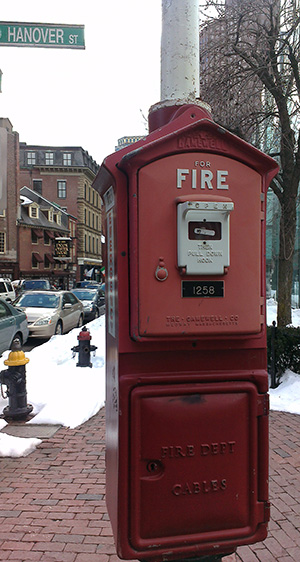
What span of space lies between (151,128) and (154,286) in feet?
3.46

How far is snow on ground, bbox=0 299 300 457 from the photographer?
4.79m

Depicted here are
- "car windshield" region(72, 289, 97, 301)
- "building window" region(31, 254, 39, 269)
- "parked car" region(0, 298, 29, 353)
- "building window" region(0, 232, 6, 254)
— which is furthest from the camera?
"building window" region(31, 254, 39, 269)

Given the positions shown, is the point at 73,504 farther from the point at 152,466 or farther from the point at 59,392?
the point at 59,392

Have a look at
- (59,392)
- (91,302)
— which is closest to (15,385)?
(59,392)

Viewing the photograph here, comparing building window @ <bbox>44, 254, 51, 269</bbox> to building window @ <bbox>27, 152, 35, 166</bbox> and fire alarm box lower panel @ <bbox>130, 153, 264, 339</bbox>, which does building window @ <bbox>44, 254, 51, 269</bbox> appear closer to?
building window @ <bbox>27, 152, 35, 166</bbox>

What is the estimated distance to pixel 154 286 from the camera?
1.92m

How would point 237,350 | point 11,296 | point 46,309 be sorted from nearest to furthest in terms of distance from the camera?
point 237,350, point 46,309, point 11,296

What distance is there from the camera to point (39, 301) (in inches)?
501

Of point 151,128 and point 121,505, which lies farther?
point 151,128

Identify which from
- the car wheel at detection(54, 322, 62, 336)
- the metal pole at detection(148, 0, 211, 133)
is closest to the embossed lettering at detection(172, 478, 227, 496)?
the metal pole at detection(148, 0, 211, 133)

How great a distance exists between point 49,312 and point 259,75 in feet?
26.3

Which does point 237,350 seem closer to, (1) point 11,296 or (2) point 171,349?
(2) point 171,349

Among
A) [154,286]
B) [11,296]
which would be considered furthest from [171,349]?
[11,296]

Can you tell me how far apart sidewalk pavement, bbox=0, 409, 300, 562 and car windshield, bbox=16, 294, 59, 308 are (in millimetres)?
8205
